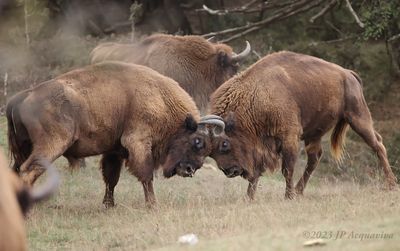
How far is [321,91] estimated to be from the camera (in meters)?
13.5

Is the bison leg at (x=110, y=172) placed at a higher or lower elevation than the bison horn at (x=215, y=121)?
lower

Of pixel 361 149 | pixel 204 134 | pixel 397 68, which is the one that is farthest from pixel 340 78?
pixel 397 68

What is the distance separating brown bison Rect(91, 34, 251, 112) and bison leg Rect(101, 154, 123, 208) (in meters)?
3.40

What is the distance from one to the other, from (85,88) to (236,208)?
116 inches

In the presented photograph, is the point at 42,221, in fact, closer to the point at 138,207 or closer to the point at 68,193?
the point at 138,207

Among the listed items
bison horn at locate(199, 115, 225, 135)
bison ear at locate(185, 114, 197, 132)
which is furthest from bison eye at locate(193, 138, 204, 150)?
bison horn at locate(199, 115, 225, 135)

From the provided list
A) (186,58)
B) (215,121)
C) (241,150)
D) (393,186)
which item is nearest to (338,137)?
(393,186)

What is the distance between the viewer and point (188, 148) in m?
13.4

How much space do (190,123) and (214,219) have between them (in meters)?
2.72

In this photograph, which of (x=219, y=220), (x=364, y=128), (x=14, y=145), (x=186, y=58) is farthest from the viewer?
(x=186, y=58)

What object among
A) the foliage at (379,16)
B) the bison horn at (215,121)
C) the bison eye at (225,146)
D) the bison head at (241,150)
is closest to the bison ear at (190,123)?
the bison horn at (215,121)

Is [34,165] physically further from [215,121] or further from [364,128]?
[364,128]

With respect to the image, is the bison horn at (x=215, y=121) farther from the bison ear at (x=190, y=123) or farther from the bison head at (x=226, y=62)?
the bison head at (x=226, y=62)

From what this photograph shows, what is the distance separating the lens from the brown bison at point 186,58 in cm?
1697
